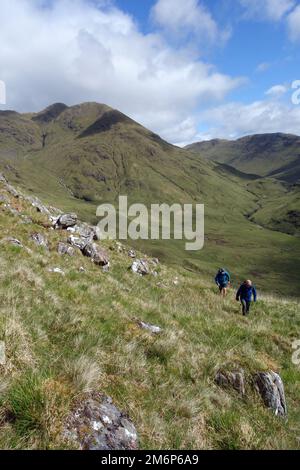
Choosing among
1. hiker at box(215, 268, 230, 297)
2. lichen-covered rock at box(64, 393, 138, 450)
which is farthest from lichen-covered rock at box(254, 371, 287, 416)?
hiker at box(215, 268, 230, 297)

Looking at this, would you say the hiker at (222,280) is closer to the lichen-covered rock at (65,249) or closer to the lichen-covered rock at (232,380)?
the lichen-covered rock at (65,249)

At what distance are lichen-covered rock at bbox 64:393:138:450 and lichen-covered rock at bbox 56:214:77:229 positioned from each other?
66.2 feet

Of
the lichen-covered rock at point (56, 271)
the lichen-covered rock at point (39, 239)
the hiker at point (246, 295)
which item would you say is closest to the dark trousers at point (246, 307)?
the hiker at point (246, 295)

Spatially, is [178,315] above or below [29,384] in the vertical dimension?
below

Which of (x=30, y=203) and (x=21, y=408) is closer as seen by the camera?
(x=21, y=408)

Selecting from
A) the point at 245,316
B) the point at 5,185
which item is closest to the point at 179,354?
the point at 245,316

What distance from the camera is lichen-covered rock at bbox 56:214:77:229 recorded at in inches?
1006

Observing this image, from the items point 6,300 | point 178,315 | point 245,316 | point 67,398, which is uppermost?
point 6,300

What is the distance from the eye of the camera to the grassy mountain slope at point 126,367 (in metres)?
5.67

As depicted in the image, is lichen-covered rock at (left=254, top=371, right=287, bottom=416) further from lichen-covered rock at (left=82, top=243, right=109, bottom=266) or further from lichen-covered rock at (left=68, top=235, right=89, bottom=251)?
lichen-covered rock at (left=68, top=235, right=89, bottom=251)

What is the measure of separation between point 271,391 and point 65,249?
1479cm

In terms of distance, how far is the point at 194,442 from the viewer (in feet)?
21.1

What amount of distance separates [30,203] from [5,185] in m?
2.67
